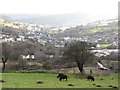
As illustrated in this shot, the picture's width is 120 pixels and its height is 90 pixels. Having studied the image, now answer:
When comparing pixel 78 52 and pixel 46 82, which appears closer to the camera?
pixel 46 82

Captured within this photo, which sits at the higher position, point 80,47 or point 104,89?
point 80,47

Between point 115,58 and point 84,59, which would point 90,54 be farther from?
point 115,58

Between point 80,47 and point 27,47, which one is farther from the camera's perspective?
point 27,47

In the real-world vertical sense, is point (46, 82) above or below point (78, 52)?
below

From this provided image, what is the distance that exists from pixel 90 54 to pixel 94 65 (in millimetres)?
24067

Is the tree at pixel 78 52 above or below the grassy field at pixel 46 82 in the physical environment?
above

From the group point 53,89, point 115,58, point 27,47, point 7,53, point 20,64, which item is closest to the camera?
point 53,89

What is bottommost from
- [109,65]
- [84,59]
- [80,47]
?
[109,65]

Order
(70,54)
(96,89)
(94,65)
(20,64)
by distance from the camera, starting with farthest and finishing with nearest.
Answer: (94,65), (20,64), (70,54), (96,89)

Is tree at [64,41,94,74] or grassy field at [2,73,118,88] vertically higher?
tree at [64,41,94,74]

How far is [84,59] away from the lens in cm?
4278

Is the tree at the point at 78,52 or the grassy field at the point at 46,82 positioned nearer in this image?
the grassy field at the point at 46,82

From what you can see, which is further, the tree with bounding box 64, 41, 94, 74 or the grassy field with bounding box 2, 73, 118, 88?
the tree with bounding box 64, 41, 94, 74

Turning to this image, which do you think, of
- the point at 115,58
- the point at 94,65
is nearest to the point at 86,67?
the point at 94,65
